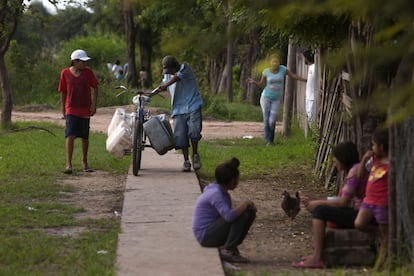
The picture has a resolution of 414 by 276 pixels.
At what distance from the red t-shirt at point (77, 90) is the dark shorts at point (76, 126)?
0.23 feet

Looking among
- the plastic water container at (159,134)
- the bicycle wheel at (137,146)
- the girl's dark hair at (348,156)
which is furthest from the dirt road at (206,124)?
the girl's dark hair at (348,156)

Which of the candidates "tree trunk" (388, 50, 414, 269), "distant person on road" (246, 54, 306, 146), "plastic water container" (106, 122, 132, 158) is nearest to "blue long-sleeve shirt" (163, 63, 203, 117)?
"plastic water container" (106, 122, 132, 158)

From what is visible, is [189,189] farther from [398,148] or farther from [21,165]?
[398,148]

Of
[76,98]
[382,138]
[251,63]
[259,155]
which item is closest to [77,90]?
[76,98]

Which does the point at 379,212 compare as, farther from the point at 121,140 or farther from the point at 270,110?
the point at 270,110

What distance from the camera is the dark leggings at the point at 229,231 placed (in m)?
7.90

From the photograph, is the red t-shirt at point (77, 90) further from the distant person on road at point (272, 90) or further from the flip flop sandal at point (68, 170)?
the distant person on road at point (272, 90)

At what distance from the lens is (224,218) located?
7895mm

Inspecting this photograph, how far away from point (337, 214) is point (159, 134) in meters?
5.51

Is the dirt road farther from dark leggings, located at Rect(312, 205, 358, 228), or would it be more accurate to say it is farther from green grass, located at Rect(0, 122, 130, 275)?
dark leggings, located at Rect(312, 205, 358, 228)

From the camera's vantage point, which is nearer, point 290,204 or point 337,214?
point 337,214

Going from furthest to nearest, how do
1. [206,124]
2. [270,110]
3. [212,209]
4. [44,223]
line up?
[206,124] → [270,110] → [44,223] → [212,209]

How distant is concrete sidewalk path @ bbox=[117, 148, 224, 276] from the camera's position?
7414 mm

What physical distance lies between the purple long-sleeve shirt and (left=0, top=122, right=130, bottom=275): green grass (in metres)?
0.74
